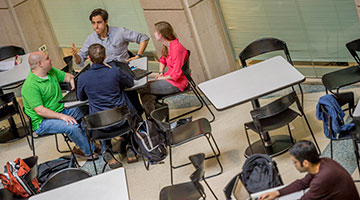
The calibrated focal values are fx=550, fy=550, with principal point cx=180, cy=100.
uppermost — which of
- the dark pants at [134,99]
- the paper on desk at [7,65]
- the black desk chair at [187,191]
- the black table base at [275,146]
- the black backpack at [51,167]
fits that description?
the paper on desk at [7,65]

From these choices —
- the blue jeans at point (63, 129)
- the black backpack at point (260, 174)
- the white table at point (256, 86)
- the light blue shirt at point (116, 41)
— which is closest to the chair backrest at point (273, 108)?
the white table at point (256, 86)

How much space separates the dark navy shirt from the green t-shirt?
1.58ft

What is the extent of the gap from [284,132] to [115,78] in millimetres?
1991

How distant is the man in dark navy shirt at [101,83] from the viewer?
6.07 m

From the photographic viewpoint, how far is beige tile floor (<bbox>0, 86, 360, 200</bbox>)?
5641 mm

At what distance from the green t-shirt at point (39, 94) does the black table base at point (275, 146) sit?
7.82 ft

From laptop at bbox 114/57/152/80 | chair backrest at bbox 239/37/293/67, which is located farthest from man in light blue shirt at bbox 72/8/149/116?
chair backrest at bbox 239/37/293/67

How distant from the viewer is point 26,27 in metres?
9.47

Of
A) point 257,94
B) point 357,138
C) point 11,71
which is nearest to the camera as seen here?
point 357,138

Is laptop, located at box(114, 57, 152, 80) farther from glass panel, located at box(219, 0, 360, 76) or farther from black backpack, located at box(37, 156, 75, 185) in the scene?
glass panel, located at box(219, 0, 360, 76)

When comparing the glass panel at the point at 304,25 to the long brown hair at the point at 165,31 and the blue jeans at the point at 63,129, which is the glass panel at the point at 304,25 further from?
the blue jeans at the point at 63,129

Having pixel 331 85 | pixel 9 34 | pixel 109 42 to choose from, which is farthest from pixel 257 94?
pixel 9 34

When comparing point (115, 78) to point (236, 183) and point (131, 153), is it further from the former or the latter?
point (236, 183)

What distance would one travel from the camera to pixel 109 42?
7172mm
